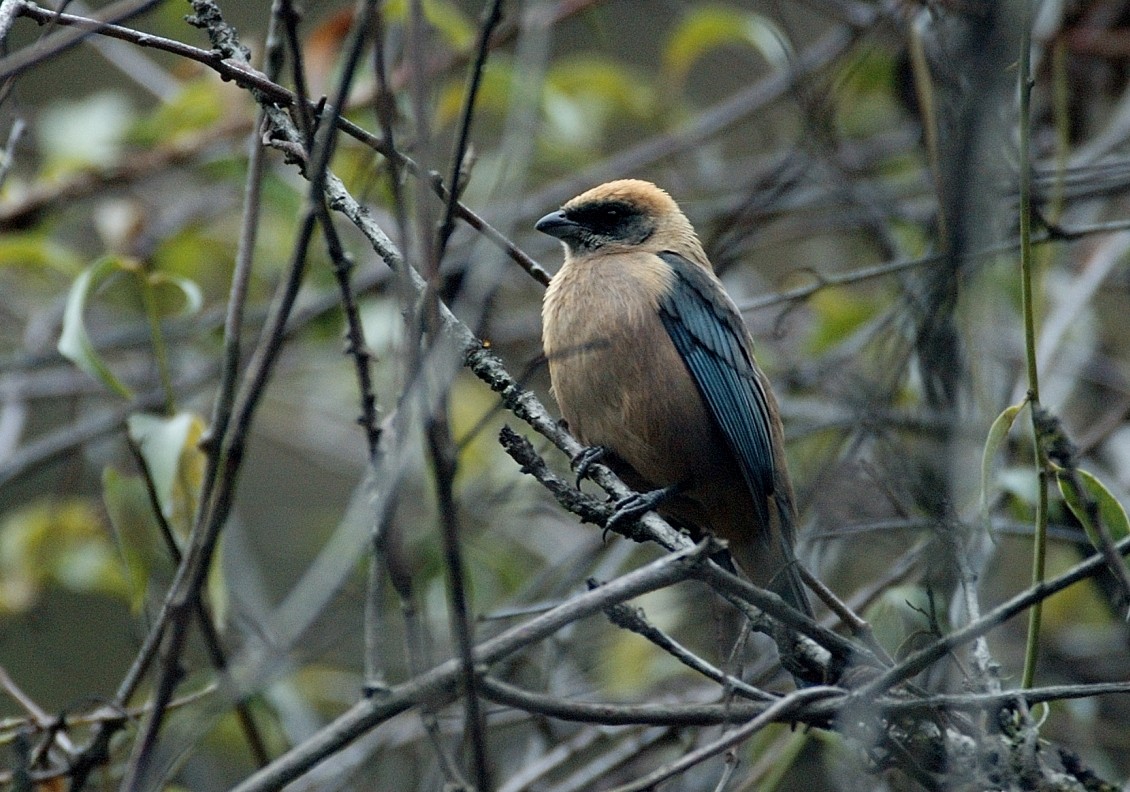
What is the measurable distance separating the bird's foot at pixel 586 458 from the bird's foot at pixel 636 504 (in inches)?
6.3

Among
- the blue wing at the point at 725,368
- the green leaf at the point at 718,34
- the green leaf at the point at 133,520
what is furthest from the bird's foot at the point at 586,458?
the green leaf at the point at 718,34

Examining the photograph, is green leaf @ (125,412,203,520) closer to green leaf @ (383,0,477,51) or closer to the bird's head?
the bird's head

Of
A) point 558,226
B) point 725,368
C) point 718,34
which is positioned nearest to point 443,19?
point 558,226

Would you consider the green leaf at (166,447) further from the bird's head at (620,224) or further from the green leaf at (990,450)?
the green leaf at (990,450)

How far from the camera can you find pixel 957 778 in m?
2.51

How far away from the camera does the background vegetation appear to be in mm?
2170

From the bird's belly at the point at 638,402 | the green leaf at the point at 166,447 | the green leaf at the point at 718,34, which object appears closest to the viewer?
the green leaf at the point at 166,447

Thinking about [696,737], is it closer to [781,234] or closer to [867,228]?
[867,228]

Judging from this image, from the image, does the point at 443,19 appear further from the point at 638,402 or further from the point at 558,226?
the point at 638,402

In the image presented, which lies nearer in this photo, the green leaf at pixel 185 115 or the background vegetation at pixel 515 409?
the background vegetation at pixel 515 409

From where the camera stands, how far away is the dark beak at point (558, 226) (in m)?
4.43

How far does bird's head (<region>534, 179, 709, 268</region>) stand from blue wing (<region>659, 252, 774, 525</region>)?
0.34 metres

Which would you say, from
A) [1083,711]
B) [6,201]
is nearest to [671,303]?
[1083,711]

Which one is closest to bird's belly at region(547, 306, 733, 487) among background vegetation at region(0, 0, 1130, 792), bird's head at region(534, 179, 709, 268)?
background vegetation at region(0, 0, 1130, 792)
